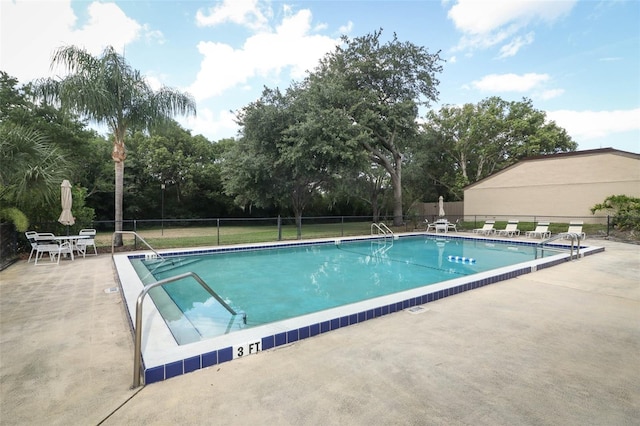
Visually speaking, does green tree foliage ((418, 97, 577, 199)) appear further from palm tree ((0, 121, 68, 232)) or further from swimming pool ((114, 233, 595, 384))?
palm tree ((0, 121, 68, 232))

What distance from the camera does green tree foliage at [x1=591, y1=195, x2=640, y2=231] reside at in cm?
1274

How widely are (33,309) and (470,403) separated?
5.08 metres

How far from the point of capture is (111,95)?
30.1 ft

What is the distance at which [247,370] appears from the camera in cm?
253

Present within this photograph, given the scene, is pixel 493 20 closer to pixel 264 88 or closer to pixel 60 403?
pixel 264 88

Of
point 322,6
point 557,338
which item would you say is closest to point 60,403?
point 557,338

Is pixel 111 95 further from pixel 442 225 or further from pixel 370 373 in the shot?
pixel 442 225

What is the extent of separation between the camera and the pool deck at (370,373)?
1.95 m

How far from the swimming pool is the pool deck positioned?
6.5 inches

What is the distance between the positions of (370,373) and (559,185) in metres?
18.2

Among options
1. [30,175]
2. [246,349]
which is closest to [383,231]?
[30,175]

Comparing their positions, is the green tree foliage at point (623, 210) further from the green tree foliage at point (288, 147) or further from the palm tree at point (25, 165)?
the palm tree at point (25, 165)

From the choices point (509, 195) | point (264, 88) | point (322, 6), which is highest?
point (322, 6)

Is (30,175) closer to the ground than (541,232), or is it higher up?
higher up
